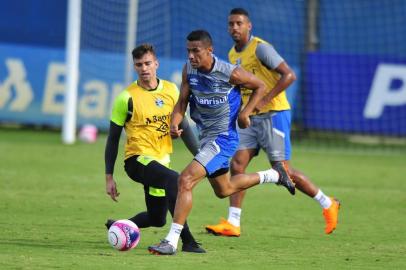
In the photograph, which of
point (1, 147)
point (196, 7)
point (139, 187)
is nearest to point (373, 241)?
point (139, 187)

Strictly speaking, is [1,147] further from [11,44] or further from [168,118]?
[168,118]

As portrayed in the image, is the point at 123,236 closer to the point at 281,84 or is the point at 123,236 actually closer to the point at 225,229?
the point at 225,229

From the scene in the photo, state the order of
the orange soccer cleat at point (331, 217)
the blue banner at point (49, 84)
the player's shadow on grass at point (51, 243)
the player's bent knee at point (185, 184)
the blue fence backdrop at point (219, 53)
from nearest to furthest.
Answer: the player's bent knee at point (185, 184) < the player's shadow on grass at point (51, 243) < the orange soccer cleat at point (331, 217) < the blue fence backdrop at point (219, 53) < the blue banner at point (49, 84)

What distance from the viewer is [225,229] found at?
10.5 m

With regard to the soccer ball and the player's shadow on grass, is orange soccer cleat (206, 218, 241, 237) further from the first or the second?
the soccer ball

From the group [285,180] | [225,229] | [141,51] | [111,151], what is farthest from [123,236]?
[285,180]

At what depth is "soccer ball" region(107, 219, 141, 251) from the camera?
8875 mm

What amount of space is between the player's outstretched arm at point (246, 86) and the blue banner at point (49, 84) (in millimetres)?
12760

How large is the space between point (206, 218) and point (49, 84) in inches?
448

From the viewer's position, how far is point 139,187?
14852mm

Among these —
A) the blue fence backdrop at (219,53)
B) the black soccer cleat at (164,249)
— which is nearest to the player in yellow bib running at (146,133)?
the black soccer cleat at (164,249)

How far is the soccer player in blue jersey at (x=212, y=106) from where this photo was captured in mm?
9023

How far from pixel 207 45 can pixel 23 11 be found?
50.6 feet

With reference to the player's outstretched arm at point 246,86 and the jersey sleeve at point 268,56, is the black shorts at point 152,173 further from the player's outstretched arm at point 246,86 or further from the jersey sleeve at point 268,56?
the jersey sleeve at point 268,56
